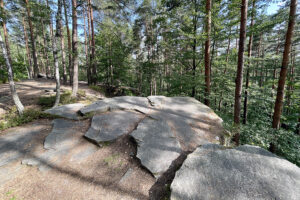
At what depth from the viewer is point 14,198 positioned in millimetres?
2238

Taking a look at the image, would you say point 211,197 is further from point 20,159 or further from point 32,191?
point 20,159

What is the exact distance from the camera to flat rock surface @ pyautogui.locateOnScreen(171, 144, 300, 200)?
1.90 m

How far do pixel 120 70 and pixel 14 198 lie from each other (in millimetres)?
11186

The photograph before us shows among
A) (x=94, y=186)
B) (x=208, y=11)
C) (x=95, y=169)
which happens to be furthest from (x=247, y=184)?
(x=208, y=11)

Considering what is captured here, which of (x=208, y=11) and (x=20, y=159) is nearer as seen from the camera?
(x=20, y=159)

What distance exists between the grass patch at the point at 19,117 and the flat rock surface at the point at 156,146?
4.08 meters

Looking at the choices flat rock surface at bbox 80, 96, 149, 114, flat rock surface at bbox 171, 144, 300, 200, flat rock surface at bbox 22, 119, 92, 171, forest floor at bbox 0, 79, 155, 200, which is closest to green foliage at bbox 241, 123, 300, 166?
flat rock surface at bbox 171, 144, 300, 200

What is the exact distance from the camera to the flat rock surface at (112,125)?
3.71 metres

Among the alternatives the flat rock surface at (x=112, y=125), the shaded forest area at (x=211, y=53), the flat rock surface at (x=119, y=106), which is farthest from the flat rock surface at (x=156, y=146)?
the shaded forest area at (x=211, y=53)

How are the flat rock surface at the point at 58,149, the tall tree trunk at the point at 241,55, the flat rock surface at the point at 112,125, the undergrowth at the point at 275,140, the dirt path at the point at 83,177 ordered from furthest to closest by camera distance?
the undergrowth at the point at 275,140 → the tall tree trunk at the point at 241,55 → the flat rock surface at the point at 112,125 → the flat rock surface at the point at 58,149 → the dirt path at the point at 83,177

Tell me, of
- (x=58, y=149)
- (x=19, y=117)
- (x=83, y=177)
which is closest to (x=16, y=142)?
(x=58, y=149)

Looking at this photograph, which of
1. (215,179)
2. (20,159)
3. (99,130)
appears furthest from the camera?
(99,130)

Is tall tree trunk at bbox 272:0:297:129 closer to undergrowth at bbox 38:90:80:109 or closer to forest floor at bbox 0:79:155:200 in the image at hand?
forest floor at bbox 0:79:155:200

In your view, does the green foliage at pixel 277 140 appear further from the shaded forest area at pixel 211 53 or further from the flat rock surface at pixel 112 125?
the flat rock surface at pixel 112 125
